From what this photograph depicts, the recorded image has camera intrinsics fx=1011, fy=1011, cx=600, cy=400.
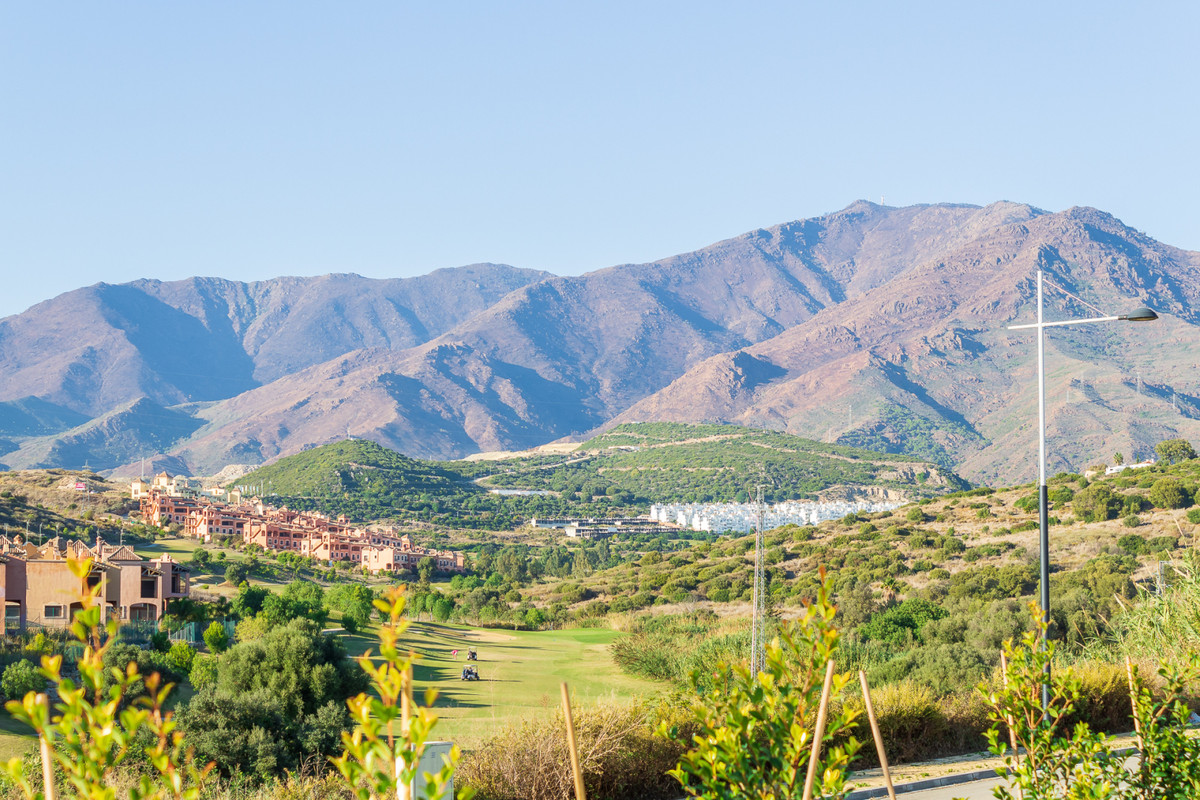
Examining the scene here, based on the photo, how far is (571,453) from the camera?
151 meters

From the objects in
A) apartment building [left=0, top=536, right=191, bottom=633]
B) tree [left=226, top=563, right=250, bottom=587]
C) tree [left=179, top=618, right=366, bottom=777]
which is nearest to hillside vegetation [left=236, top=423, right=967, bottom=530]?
tree [left=226, top=563, right=250, bottom=587]

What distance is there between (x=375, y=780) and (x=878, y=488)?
107476mm

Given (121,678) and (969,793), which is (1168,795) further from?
(969,793)

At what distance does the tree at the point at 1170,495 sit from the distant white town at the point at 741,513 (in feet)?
110

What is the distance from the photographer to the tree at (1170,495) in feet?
130

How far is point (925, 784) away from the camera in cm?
1084

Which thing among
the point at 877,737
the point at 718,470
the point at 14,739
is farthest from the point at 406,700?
the point at 718,470

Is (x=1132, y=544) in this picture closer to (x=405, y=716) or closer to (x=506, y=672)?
(x=506, y=672)

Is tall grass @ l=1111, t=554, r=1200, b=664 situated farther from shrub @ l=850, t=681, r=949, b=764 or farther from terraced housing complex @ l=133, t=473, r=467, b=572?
terraced housing complex @ l=133, t=473, r=467, b=572

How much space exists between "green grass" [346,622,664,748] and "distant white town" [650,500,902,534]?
129ft

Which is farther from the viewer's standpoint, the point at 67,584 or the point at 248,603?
the point at 248,603

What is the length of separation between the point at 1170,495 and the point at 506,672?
2768 cm

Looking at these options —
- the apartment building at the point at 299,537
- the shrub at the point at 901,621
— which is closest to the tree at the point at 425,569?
the apartment building at the point at 299,537

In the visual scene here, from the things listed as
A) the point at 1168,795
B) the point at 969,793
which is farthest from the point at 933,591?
the point at 1168,795
